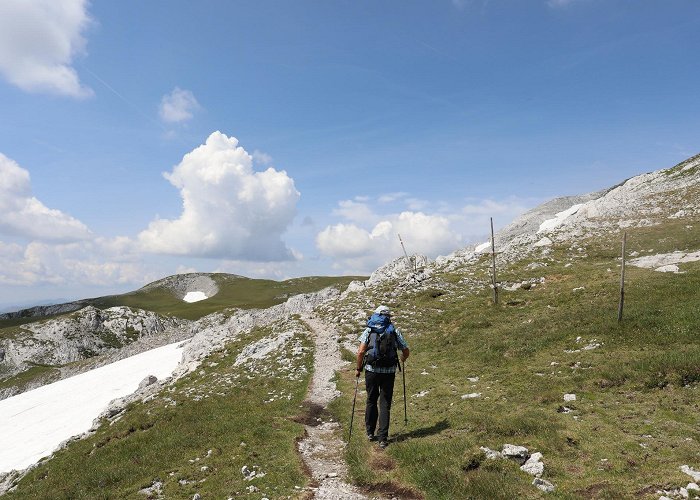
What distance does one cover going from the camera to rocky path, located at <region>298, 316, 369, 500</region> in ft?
38.5

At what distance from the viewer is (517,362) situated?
2211cm

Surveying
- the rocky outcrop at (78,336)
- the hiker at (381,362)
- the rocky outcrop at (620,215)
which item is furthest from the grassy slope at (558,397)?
the rocky outcrop at (78,336)

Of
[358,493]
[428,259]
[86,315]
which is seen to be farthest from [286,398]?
[86,315]

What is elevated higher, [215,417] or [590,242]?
[590,242]

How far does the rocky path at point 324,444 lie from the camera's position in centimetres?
1173

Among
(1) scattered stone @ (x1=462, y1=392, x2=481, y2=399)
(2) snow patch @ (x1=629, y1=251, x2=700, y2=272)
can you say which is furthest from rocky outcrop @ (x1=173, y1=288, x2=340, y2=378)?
(2) snow patch @ (x1=629, y1=251, x2=700, y2=272)

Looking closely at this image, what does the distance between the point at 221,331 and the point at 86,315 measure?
94370 millimetres

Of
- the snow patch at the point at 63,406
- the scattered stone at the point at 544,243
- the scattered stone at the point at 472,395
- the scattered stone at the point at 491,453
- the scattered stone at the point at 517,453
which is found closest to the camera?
the scattered stone at the point at 517,453

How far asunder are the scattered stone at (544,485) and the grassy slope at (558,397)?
18cm

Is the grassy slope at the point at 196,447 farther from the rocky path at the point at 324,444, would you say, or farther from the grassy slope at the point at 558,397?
the grassy slope at the point at 558,397

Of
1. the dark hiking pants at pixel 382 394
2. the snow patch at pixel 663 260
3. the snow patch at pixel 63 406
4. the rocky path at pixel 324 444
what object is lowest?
the snow patch at pixel 63 406

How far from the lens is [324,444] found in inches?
634

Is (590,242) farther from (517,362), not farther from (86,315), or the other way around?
(86,315)

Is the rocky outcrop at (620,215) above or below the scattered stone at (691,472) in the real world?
above
